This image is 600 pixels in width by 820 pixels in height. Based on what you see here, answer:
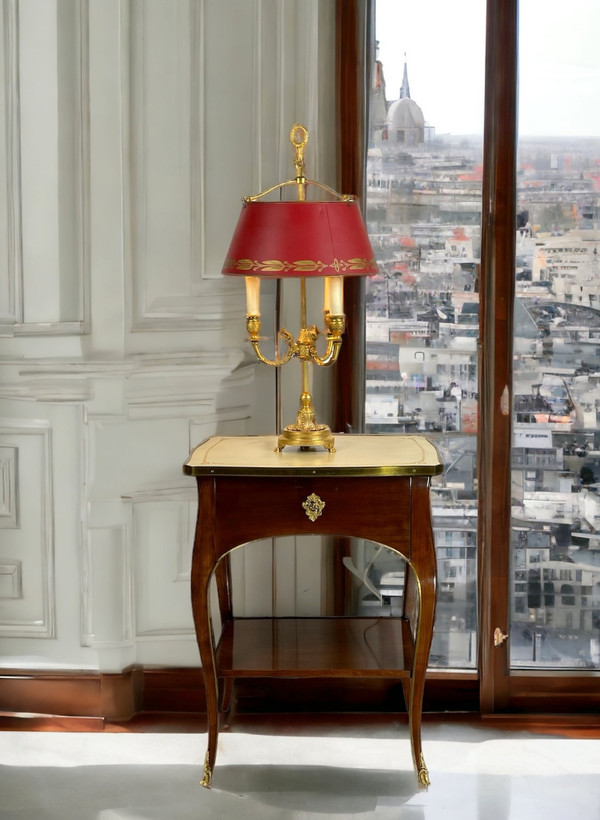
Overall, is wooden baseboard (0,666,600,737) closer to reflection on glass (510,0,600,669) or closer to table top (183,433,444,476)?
reflection on glass (510,0,600,669)

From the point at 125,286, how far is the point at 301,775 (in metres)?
1.36

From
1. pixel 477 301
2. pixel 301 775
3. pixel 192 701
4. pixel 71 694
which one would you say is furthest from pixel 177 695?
pixel 477 301

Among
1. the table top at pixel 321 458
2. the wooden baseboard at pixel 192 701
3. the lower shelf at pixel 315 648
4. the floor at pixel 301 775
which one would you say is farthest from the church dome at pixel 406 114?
the floor at pixel 301 775

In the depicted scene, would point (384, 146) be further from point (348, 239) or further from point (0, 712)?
point (0, 712)

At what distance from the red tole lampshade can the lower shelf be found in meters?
0.93

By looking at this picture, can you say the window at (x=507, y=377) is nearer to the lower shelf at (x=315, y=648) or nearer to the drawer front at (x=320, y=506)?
the lower shelf at (x=315, y=648)

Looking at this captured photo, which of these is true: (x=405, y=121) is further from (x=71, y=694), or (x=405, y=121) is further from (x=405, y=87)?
(x=71, y=694)

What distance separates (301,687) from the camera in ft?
8.85

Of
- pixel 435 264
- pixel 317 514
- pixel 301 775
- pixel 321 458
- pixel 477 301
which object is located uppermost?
pixel 435 264

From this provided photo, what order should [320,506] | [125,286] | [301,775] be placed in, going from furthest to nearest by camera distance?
[125,286]
[301,775]
[320,506]

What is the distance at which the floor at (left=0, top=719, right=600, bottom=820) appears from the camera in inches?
85.4

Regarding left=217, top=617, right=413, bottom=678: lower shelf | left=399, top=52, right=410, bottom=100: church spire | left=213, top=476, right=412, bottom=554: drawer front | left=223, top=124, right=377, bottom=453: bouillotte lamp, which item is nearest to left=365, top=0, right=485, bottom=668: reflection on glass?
left=399, top=52, right=410, bottom=100: church spire

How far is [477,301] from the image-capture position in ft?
8.64

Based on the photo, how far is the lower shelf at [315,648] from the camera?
2.22 m
